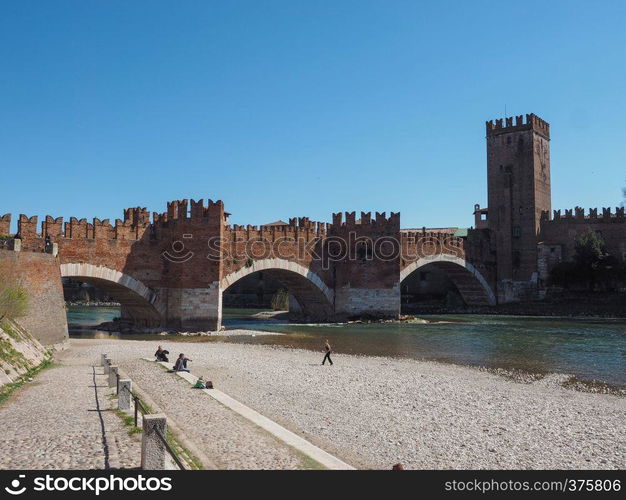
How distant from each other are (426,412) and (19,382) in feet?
26.7

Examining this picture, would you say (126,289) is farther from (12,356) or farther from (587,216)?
(587,216)

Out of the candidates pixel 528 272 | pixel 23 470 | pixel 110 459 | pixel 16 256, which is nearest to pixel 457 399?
pixel 110 459

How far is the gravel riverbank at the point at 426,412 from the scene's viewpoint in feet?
25.3

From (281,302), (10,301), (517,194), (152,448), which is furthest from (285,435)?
(517,194)

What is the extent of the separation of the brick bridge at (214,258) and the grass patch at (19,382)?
707 cm

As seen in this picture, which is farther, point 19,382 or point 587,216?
point 587,216

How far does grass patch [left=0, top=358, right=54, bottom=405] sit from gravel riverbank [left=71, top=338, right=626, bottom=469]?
1949mm

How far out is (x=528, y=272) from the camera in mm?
53656

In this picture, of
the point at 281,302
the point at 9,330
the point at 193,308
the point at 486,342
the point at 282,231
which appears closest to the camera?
the point at 9,330

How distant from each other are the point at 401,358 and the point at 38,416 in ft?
45.0

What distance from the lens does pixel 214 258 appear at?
94.4 feet

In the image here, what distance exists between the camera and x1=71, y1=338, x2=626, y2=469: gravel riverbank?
7.72 metres
